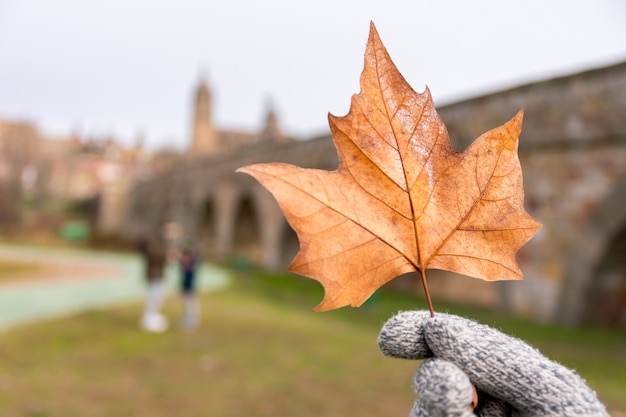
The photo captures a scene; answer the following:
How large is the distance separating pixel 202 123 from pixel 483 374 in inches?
1719

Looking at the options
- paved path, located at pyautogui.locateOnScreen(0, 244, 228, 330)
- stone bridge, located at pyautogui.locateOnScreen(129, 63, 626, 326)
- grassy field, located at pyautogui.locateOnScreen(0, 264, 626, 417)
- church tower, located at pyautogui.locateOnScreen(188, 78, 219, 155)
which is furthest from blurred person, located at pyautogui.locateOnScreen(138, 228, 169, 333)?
church tower, located at pyautogui.locateOnScreen(188, 78, 219, 155)

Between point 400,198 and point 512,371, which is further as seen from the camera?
point 400,198

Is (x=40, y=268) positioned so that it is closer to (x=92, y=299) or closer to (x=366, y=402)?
(x=92, y=299)

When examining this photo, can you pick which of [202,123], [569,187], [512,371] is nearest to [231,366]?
[512,371]

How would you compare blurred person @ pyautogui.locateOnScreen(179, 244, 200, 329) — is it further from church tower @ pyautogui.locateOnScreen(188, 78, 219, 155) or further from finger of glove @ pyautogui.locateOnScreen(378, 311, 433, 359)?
church tower @ pyautogui.locateOnScreen(188, 78, 219, 155)

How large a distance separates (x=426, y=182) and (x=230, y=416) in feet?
12.4

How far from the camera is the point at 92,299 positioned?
10359 millimetres

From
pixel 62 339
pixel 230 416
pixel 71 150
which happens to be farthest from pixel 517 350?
pixel 71 150

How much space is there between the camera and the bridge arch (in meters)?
7.66

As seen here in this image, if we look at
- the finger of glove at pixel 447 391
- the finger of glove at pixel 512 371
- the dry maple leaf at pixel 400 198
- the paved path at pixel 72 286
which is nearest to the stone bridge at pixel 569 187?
the paved path at pixel 72 286

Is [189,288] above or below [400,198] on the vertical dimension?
below

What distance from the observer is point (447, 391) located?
3.48 ft

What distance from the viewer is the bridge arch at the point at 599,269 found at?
7656 mm

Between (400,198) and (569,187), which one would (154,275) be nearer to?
(569,187)
